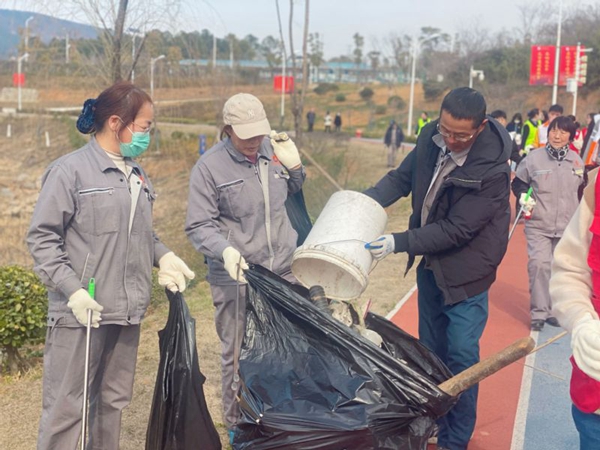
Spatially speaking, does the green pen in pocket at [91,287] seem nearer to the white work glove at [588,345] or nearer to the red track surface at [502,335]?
the white work glove at [588,345]

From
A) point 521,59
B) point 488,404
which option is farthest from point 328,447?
point 521,59

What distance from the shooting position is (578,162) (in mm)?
6496

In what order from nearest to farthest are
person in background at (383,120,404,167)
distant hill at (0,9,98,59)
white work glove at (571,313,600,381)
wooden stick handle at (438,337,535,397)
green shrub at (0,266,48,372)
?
white work glove at (571,313,600,381), wooden stick handle at (438,337,535,397), green shrub at (0,266,48,372), distant hill at (0,9,98,59), person in background at (383,120,404,167)

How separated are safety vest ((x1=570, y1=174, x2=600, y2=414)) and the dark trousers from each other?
1.21m

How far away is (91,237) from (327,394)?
117 cm

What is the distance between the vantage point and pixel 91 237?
10.3 feet

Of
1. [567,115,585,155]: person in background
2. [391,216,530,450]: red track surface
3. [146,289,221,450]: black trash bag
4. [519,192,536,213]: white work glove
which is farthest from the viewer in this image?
[567,115,585,155]: person in background

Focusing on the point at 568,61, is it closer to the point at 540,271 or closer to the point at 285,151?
the point at 540,271

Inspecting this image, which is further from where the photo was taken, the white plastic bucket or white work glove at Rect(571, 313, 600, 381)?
the white plastic bucket

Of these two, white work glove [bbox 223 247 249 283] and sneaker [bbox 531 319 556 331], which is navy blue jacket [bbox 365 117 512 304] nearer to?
white work glove [bbox 223 247 249 283]

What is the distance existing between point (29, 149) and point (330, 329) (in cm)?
2677

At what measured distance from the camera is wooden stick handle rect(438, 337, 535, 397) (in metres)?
2.75

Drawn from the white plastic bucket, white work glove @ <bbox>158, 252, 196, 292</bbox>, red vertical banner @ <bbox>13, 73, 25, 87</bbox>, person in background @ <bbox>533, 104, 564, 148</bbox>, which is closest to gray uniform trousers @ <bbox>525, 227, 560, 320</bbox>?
the white plastic bucket

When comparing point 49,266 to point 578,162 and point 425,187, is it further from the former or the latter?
point 578,162
